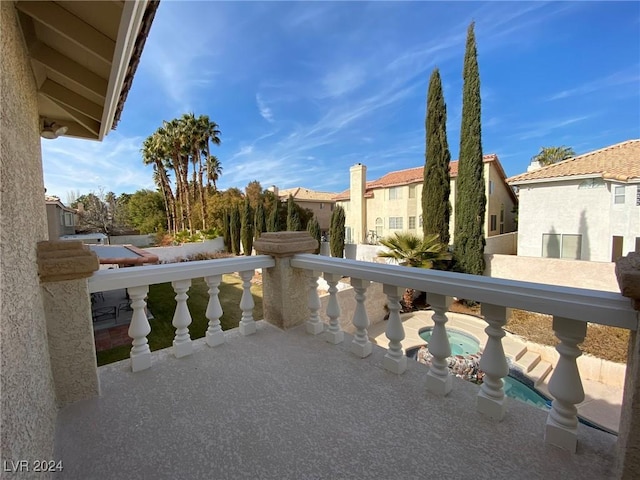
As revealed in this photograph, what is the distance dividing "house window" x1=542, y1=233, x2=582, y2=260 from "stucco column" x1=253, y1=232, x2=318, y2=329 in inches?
640

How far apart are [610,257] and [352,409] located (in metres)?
16.7

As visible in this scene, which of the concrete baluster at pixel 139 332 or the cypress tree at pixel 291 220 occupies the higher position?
the cypress tree at pixel 291 220

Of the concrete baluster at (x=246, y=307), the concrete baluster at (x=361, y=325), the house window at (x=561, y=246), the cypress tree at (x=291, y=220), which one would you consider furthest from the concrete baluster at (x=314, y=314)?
the cypress tree at (x=291, y=220)

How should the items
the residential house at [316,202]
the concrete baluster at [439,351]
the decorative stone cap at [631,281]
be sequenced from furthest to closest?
the residential house at [316,202]
the concrete baluster at [439,351]
the decorative stone cap at [631,281]

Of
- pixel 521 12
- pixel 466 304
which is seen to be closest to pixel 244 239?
pixel 466 304

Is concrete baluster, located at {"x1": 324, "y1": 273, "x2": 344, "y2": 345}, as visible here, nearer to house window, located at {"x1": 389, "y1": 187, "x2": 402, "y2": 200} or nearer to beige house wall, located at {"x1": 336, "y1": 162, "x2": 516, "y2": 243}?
beige house wall, located at {"x1": 336, "y1": 162, "x2": 516, "y2": 243}

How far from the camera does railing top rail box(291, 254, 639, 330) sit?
1.23 meters

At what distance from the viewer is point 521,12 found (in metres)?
6.47

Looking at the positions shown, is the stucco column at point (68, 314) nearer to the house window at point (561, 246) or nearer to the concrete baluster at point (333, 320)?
the concrete baluster at point (333, 320)

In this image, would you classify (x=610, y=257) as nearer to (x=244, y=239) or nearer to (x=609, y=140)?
(x=609, y=140)

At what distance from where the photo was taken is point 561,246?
14.0m

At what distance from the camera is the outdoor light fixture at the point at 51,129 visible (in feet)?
11.9

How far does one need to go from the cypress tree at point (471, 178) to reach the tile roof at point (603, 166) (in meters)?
3.35

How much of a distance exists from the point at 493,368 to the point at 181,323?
2497 mm
